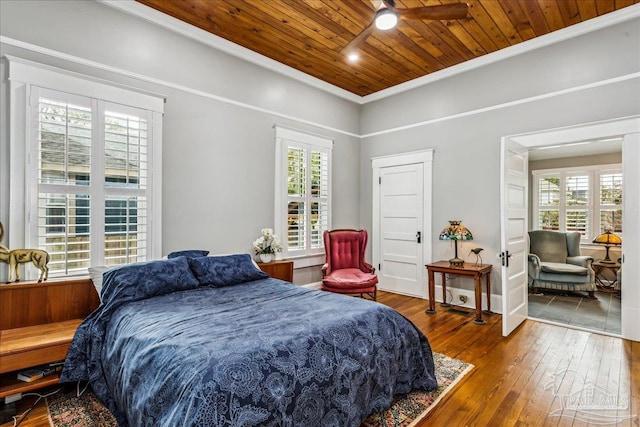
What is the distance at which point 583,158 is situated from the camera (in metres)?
6.27

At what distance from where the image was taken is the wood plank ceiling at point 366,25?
3.16m

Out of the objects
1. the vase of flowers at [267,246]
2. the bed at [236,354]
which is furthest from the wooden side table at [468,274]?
the vase of flowers at [267,246]

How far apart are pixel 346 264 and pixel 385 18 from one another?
3.16m

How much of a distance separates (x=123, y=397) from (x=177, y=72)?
309 cm

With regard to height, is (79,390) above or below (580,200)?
below

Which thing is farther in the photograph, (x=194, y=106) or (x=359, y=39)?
(x=194, y=106)

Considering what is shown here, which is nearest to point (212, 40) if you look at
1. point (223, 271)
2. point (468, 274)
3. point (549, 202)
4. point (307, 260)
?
point (223, 271)

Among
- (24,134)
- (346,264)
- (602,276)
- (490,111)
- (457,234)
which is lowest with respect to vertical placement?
(602,276)

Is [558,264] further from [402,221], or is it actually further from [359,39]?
[359,39]

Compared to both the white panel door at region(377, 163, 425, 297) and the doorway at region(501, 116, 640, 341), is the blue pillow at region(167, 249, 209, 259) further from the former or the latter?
the doorway at region(501, 116, 640, 341)

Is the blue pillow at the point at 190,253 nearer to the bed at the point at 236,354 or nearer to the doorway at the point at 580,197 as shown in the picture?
the bed at the point at 236,354

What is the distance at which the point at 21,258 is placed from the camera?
98.9 inches

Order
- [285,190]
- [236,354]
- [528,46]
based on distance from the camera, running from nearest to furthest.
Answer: [236,354], [528,46], [285,190]

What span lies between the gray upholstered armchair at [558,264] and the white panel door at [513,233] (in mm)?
1433
